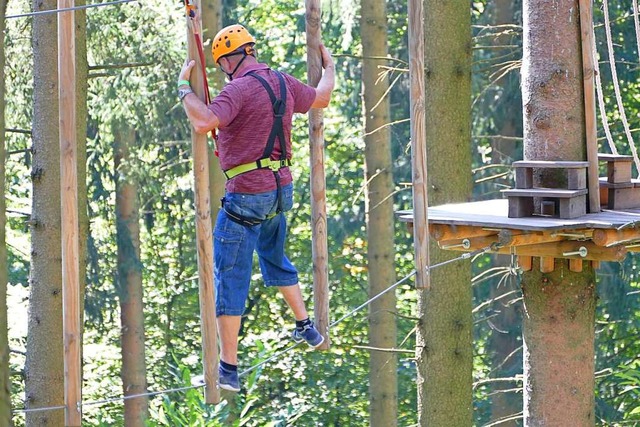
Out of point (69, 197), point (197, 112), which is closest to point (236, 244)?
point (197, 112)

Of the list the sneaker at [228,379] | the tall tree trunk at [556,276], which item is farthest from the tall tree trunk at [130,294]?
the sneaker at [228,379]

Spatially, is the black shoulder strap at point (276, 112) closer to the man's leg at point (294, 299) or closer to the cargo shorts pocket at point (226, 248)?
the cargo shorts pocket at point (226, 248)

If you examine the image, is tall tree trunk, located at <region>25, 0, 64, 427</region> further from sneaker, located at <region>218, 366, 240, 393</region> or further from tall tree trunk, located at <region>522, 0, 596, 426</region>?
tall tree trunk, located at <region>522, 0, 596, 426</region>

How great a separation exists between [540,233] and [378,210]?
19.5 ft

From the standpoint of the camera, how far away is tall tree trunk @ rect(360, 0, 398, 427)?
39.4 feet

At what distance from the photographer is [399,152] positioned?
642 inches

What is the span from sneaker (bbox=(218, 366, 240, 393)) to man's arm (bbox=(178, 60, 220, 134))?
51.6 inches

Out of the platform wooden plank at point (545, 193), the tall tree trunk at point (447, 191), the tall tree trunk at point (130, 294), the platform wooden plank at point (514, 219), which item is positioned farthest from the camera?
the tall tree trunk at point (130, 294)

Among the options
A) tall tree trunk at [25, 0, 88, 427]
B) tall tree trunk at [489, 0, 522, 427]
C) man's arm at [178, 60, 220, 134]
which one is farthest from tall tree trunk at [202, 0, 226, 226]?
man's arm at [178, 60, 220, 134]

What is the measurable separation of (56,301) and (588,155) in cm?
411

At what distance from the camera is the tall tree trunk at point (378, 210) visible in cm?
1200

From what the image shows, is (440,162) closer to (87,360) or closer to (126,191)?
(126,191)

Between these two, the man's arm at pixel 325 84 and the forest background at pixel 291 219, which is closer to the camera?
the man's arm at pixel 325 84

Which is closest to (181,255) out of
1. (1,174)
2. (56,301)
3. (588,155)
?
(56,301)
